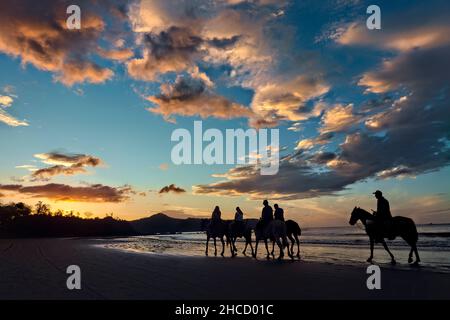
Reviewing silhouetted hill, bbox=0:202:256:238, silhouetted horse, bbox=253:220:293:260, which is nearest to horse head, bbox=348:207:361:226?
silhouetted horse, bbox=253:220:293:260

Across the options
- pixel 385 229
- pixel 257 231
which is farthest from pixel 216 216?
pixel 385 229

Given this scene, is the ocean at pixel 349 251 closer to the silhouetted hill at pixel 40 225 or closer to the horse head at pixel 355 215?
the horse head at pixel 355 215

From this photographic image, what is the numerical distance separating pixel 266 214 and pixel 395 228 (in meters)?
6.80

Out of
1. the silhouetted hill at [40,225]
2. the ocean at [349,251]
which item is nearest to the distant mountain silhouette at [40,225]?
the silhouetted hill at [40,225]

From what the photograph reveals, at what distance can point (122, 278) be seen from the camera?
11.1 m

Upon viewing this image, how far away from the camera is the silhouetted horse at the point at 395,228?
1543cm

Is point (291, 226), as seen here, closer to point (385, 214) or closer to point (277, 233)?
point (277, 233)

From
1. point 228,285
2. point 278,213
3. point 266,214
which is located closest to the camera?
point 228,285

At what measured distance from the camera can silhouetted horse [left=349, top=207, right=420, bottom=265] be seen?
15.4 meters

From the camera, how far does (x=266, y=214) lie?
20.1 metres

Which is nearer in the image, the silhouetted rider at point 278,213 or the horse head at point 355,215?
the horse head at point 355,215
